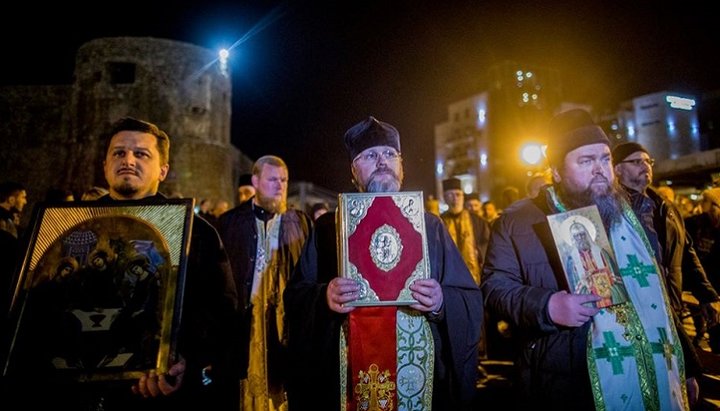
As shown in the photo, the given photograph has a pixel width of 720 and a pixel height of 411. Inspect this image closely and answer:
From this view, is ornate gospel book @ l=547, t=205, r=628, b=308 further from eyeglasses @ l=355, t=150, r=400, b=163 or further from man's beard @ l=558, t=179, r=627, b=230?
eyeglasses @ l=355, t=150, r=400, b=163

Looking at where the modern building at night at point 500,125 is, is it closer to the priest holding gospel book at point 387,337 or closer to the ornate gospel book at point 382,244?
the priest holding gospel book at point 387,337

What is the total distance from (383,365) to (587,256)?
1.29 meters

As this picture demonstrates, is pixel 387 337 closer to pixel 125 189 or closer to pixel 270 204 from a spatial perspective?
pixel 125 189

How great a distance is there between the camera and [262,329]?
4059 mm

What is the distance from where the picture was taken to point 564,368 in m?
2.30

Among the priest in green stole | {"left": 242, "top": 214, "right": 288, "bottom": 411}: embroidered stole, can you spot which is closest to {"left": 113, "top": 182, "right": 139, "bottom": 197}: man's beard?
{"left": 242, "top": 214, "right": 288, "bottom": 411}: embroidered stole

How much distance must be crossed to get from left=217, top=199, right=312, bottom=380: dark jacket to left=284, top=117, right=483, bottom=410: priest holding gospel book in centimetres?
138

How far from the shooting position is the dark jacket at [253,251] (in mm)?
4023

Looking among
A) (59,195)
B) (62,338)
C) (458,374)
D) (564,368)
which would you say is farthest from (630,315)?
(59,195)

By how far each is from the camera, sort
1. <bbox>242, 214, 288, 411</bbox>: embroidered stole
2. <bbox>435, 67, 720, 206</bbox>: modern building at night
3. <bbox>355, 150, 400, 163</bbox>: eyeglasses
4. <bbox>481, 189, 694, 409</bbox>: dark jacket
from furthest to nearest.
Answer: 1. <bbox>435, 67, 720, 206</bbox>: modern building at night
2. <bbox>242, 214, 288, 411</bbox>: embroidered stole
3. <bbox>355, 150, 400, 163</bbox>: eyeglasses
4. <bbox>481, 189, 694, 409</bbox>: dark jacket

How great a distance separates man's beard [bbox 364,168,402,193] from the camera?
8.85ft

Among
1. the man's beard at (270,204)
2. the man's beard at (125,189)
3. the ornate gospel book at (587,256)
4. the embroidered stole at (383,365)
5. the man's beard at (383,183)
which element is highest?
the man's beard at (270,204)

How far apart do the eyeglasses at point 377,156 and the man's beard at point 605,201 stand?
1.16m

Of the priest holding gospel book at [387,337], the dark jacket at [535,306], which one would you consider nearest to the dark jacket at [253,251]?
the priest holding gospel book at [387,337]
